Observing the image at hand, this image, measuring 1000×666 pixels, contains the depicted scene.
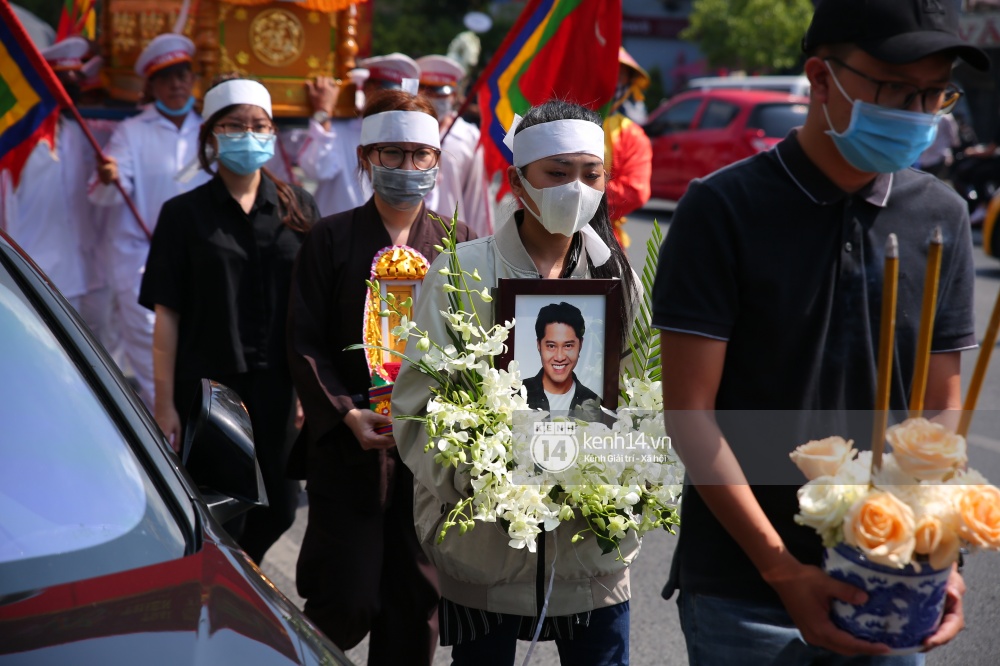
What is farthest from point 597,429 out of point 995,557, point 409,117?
point 995,557

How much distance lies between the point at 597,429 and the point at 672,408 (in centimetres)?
63

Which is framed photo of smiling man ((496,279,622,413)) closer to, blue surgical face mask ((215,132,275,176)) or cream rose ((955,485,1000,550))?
cream rose ((955,485,1000,550))

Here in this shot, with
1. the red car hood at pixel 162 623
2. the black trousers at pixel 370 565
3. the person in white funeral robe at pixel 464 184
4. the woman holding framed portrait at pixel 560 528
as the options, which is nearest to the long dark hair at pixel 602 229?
the woman holding framed portrait at pixel 560 528

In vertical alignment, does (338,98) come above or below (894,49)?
below

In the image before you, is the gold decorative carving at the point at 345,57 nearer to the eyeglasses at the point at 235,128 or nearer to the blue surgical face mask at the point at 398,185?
the eyeglasses at the point at 235,128

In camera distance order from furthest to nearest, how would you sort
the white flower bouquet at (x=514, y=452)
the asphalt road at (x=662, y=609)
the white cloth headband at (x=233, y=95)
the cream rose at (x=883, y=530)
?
the white cloth headband at (x=233, y=95) → the asphalt road at (x=662, y=609) → the white flower bouquet at (x=514, y=452) → the cream rose at (x=883, y=530)

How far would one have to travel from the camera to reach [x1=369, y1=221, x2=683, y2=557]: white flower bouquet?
104 inches

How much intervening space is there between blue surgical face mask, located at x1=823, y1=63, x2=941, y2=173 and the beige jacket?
106 cm

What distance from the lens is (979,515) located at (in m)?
1.80

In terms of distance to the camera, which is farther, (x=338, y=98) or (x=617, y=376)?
(x=338, y=98)

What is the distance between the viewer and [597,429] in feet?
8.96

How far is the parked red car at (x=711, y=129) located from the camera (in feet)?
52.4

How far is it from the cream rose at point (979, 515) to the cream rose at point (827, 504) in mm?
143

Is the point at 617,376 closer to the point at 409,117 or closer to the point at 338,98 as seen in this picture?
the point at 409,117
